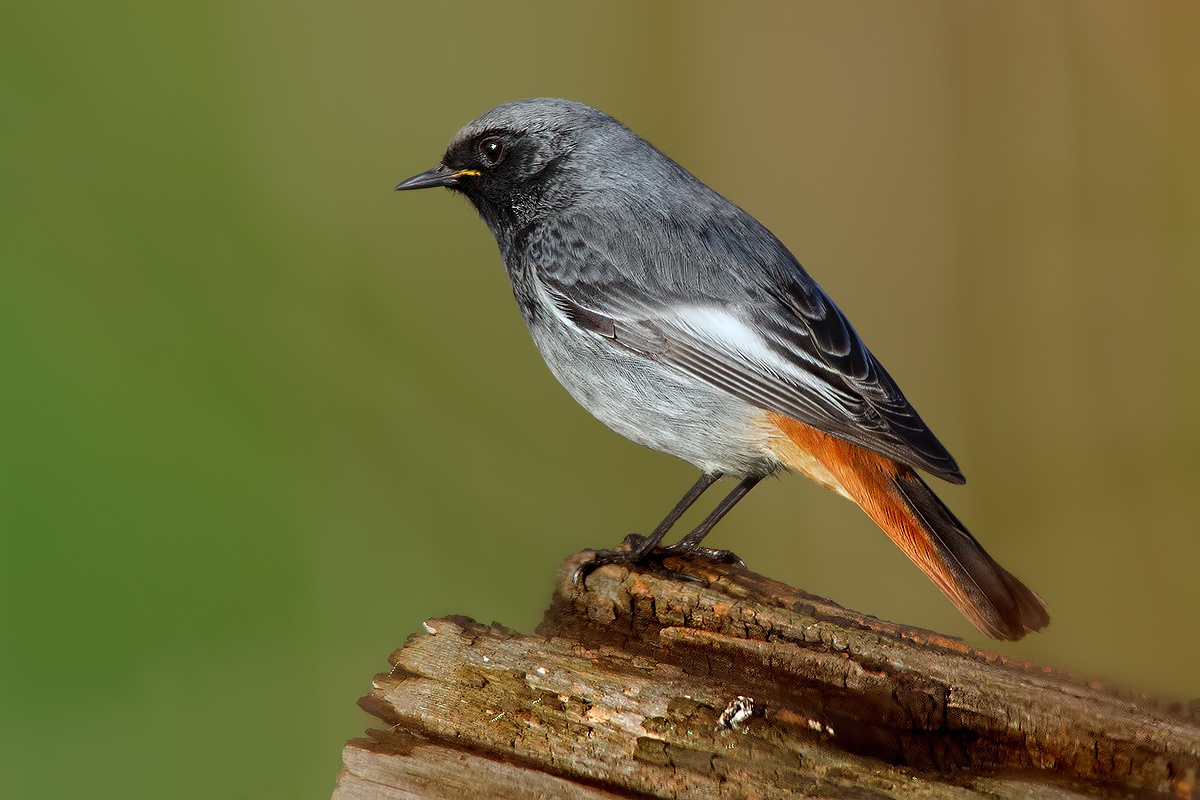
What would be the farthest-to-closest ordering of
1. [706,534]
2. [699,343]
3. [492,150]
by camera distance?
[492,150] < [706,534] < [699,343]

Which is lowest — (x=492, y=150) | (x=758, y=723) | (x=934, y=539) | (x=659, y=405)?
(x=758, y=723)

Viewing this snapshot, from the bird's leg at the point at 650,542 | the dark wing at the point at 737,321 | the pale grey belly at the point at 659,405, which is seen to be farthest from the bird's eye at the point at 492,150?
the bird's leg at the point at 650,542

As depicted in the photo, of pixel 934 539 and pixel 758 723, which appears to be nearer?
pixel 758 723

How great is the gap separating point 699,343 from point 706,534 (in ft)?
2.31

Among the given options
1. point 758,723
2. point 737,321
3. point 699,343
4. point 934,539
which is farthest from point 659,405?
point 758,723

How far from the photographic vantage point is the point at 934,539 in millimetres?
2711

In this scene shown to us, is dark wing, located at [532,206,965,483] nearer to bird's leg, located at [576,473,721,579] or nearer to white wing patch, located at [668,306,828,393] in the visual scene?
white wing patch, located at [668,306,828,393]

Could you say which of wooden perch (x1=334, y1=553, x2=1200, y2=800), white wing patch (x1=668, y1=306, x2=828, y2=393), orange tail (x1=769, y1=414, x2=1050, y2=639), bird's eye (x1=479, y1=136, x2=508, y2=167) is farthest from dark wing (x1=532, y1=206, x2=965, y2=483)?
wooden perch (x1=334, y1=553, x2=1200, y2=800)

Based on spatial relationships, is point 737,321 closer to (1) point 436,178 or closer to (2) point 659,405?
(2) point 659,405

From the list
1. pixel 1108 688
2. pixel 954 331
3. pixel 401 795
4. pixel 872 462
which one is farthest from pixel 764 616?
pixel 954 331

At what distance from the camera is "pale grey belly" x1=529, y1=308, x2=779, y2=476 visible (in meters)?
2.98

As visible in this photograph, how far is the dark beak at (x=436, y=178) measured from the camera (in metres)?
3.53

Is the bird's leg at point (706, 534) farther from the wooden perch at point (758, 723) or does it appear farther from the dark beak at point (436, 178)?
the dark beak at point (436, 178)

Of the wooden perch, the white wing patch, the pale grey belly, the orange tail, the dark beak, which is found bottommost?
the wooden perch
